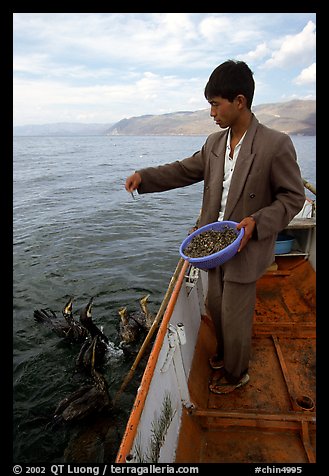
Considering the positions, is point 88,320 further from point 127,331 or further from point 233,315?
point 233,315

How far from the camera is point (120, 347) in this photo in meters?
6.34

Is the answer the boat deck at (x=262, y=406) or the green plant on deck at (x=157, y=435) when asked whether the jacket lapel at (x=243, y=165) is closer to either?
the green plant on deck at (x=157, y=435)

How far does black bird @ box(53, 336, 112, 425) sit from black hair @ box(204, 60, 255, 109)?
394 centimetres

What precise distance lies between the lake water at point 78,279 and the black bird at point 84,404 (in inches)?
7.7

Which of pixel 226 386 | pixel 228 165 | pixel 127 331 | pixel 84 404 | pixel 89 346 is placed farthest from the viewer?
pixel 127 331

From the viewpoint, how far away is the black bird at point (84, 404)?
4.52 m

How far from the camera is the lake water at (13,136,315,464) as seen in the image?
15.3ft

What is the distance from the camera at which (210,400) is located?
3557 millimetres

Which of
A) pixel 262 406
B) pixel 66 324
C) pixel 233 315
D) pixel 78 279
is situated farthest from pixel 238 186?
pixel 78 279

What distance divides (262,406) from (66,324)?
4.15 meters

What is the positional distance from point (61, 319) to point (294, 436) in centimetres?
496

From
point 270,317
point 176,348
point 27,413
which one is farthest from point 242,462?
point 27,413

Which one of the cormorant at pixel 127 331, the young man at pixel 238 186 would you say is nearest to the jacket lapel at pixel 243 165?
the young man at pixel 238 186

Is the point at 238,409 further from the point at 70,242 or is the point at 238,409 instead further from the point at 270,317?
the point at 70,242
